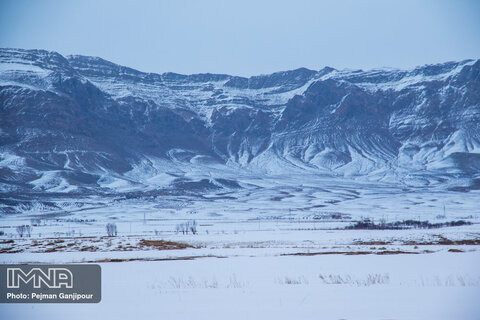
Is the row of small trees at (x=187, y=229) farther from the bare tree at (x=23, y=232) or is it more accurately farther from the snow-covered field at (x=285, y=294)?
the snow-covered field at (x=285, y=294)

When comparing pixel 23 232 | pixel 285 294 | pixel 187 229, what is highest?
pixel 285 294

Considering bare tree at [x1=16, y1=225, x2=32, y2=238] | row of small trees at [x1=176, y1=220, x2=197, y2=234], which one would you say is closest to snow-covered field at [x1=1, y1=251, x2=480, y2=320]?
row of small trees at [x1=176, y1=220, x2=197, y2=234]

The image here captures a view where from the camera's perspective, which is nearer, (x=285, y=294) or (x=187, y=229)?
(x=285, y=294)

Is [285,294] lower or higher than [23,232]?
higher

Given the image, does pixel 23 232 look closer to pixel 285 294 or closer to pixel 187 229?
pixel 187 229

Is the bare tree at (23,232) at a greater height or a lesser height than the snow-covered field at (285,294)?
lesser

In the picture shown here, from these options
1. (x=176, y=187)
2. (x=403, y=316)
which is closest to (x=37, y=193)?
(x=176, y=187)

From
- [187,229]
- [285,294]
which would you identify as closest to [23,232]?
[187,229]

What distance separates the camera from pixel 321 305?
15.8 meters

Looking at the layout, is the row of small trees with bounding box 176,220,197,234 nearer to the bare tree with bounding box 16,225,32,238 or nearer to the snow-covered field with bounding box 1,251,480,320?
the bare tree with bounding box 16,225,32,238

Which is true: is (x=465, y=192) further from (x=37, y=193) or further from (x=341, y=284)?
(x=341, y=284)

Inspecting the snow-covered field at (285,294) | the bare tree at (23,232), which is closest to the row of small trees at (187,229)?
the bare tree at (23,232)

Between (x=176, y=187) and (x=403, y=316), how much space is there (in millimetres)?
185096

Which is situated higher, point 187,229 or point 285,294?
point 285,294
